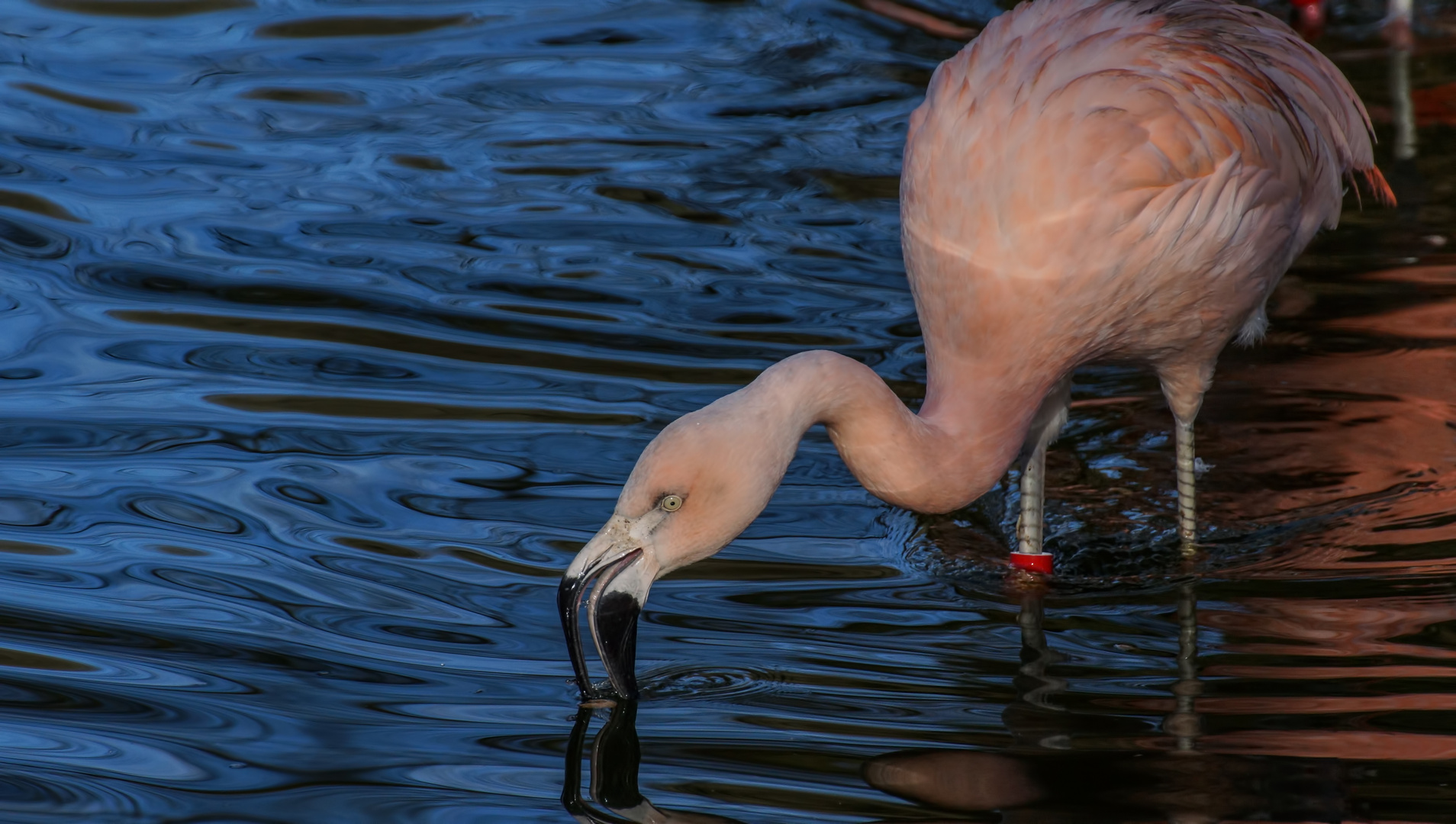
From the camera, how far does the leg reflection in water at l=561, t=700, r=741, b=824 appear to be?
3445 millimetres

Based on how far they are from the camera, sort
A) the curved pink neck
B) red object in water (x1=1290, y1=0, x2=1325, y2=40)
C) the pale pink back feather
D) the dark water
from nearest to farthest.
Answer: the dark water → the curved pink neck → the pale pink back feather → red object in water (x1=1290, y1=0, x2=1325, y2=40)

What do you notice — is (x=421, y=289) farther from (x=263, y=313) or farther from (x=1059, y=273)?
(x=1059, y=273)

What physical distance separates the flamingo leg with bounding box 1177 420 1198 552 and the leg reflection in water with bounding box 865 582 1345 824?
1011 millimetres

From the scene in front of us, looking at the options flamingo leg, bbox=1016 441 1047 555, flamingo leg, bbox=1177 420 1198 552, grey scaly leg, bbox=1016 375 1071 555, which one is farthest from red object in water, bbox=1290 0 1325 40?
flamingo leg, bbox=1016 441 1047 555

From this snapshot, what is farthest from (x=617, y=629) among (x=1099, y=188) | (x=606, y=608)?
(x=1099, y=188)

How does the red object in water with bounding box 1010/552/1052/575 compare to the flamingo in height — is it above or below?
below

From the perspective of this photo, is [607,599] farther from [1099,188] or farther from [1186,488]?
[1186,488]

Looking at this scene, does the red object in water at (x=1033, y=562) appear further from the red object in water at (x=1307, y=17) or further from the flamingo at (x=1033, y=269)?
the red object in water at (x=1307, y=17)


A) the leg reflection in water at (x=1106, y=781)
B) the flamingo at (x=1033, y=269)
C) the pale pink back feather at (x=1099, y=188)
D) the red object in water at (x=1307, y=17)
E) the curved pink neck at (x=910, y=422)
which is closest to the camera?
the leg reflection in water at (x=1106, y=781)

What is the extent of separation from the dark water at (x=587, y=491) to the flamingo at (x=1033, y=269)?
36 centimetres

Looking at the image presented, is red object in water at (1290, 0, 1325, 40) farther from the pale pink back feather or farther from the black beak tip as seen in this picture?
the black beak tip

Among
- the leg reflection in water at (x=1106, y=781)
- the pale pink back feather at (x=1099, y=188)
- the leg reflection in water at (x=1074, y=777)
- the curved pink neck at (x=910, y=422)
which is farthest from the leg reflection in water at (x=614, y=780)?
the pale pink back feather at (x=1099, y=188)

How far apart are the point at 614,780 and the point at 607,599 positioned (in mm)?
398

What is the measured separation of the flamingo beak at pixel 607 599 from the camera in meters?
3.74
